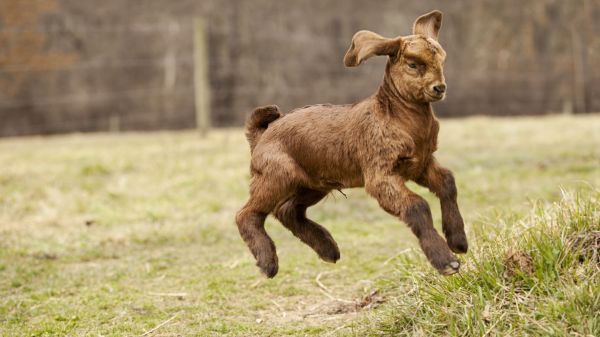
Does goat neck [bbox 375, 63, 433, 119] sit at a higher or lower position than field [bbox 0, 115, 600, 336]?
higher

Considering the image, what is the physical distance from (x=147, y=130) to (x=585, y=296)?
13.1m

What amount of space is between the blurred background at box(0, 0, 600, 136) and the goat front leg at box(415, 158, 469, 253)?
37.9 feet

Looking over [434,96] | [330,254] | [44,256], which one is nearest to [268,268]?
[330,254]

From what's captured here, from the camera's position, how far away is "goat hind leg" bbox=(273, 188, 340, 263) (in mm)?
3258

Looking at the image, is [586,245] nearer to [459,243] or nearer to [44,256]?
[459,243]

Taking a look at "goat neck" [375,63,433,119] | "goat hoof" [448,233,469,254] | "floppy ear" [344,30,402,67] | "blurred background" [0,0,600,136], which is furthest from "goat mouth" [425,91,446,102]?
"blurred background" [0,0,600,136]

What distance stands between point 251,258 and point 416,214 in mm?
2487

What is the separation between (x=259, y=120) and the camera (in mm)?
3359

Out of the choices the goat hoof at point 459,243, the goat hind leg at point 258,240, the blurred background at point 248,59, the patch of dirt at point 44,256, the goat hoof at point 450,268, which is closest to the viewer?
the goat hoof at point 450,268

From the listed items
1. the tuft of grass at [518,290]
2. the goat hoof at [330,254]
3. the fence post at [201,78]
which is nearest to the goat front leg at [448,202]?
the tuft of grass at [518,290]

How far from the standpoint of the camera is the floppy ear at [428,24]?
2.92 metres

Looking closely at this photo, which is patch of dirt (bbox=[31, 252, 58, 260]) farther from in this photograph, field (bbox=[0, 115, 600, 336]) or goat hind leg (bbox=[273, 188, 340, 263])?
goat hind leg (bbox=[273, 188, 340, 263])

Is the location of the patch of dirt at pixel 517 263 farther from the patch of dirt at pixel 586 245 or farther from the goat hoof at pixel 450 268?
the goat hoof at pixel 450 268

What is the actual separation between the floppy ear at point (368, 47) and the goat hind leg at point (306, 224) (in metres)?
0.70
